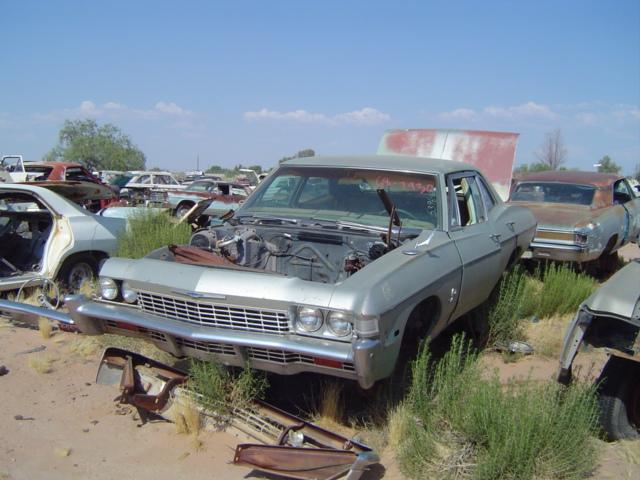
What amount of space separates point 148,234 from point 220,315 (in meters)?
4.25

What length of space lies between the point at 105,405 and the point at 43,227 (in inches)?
151

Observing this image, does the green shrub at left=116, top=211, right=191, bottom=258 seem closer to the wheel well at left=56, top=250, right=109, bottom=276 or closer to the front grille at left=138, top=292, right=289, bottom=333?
the wheel well at left=56, top=250, right=109, bottom=276

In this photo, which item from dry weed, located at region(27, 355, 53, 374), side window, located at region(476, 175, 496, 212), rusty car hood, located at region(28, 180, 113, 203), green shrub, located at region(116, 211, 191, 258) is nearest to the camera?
dry weed, located at region(27, 355, 53, 374)

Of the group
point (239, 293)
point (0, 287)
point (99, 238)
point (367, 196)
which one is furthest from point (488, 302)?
point (0, 287)

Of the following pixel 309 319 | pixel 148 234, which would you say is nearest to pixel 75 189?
pixel 148 234

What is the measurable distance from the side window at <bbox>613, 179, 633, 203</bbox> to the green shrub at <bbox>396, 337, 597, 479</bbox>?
698cm

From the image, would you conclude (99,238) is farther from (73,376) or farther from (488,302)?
(488,302)

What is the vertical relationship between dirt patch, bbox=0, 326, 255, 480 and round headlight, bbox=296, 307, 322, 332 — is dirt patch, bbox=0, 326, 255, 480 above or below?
below

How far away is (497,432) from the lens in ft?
10.2

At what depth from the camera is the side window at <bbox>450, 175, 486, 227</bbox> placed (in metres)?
5.02

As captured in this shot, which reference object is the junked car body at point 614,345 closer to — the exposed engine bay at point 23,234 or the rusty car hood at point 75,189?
the exposed engine bay at point 23,234

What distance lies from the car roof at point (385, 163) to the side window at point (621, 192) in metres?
→ 5.05

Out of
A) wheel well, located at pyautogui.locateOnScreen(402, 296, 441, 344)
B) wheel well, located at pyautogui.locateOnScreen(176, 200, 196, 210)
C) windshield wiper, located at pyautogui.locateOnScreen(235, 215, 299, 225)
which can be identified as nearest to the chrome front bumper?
wheel well, located at pyautogui.locateOnScreen(402, 296, 441, 344)

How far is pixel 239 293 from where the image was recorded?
346 cm
